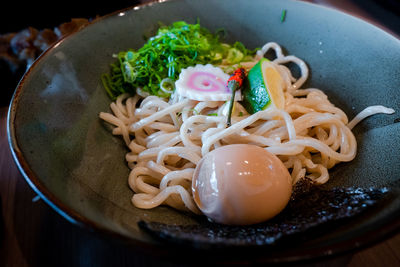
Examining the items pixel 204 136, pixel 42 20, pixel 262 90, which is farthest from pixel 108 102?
pixel 42 20

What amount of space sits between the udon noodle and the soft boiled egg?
0.20m

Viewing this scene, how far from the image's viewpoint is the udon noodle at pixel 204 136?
2.09 metres

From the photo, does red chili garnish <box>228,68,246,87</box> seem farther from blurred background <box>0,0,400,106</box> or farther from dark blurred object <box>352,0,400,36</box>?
dark blurred object <box>352,0,400,36</box>

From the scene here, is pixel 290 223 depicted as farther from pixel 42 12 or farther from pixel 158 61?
pixel 42 12

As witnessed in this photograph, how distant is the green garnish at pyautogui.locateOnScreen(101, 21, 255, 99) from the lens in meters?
2.62

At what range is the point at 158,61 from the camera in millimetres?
2648

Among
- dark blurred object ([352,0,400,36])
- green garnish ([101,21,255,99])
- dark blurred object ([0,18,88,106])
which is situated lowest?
dark blurred object ([0,18,88,106])

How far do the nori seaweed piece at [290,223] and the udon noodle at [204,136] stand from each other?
21cm

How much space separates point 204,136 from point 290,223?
2.84ft

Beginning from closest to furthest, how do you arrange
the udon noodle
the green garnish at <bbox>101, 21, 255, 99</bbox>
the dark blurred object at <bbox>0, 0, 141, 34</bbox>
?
the udon noodle
the green garnish at <bbox>101, 21, 255, 99</bbox>
the dark blurred object at <bbox>0, 0, 141, 34</bbox>

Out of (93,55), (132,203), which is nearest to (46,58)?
(93,55)

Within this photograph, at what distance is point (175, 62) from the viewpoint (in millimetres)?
2596

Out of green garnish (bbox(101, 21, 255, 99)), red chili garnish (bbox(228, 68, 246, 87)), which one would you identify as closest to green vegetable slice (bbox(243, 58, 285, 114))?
red chili garnish (bbox(228, 68, 246, 87))

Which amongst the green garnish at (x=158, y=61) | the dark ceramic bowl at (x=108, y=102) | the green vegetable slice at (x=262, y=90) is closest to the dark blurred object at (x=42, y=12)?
the dark ceramic bowl at (x=108, y=102)
